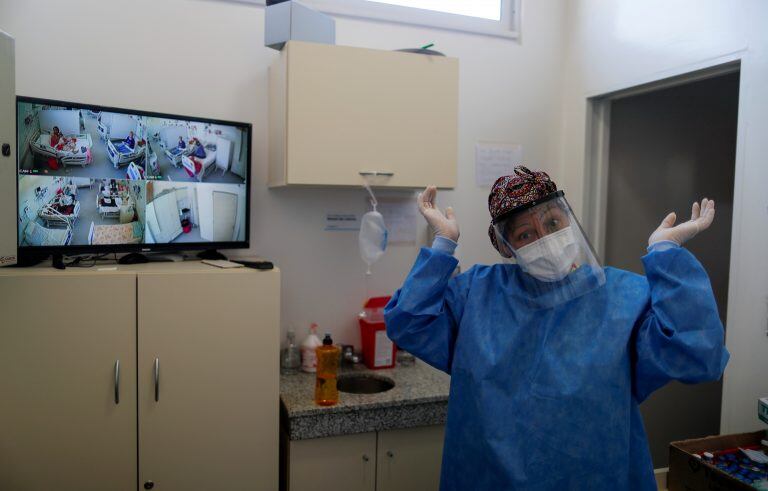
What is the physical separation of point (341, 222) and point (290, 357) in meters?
0.61

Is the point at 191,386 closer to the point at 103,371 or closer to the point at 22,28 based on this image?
the point at 103,371

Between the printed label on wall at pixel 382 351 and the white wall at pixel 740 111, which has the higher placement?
the white wall at pixel 740 111

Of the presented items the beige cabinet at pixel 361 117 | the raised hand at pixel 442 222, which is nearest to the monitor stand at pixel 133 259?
the beige cabinet at pixel 361 117

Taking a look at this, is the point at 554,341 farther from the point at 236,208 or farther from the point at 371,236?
the point at 236,208

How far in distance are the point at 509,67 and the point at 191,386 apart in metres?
2.02

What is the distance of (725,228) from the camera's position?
10.3 ft

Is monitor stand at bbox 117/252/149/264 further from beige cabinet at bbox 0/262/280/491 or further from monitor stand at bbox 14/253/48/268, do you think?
monitor stand at bbox 14/253/48/268

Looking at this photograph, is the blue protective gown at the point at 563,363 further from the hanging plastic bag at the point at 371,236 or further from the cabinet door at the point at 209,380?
the hanging plastic bag at the point at 371,236

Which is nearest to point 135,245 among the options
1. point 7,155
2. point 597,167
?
point 7,155

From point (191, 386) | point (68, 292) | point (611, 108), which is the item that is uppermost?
point (611, 108)

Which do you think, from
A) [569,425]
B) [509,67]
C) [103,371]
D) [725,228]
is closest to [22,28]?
[103,371]

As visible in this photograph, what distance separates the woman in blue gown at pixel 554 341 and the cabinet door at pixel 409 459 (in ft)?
1.84

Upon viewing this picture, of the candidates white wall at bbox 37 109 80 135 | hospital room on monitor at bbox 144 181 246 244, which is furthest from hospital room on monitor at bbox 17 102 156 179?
hospital room on monitor at bbox 144 181 246 244

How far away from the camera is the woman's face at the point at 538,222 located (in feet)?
4.71
